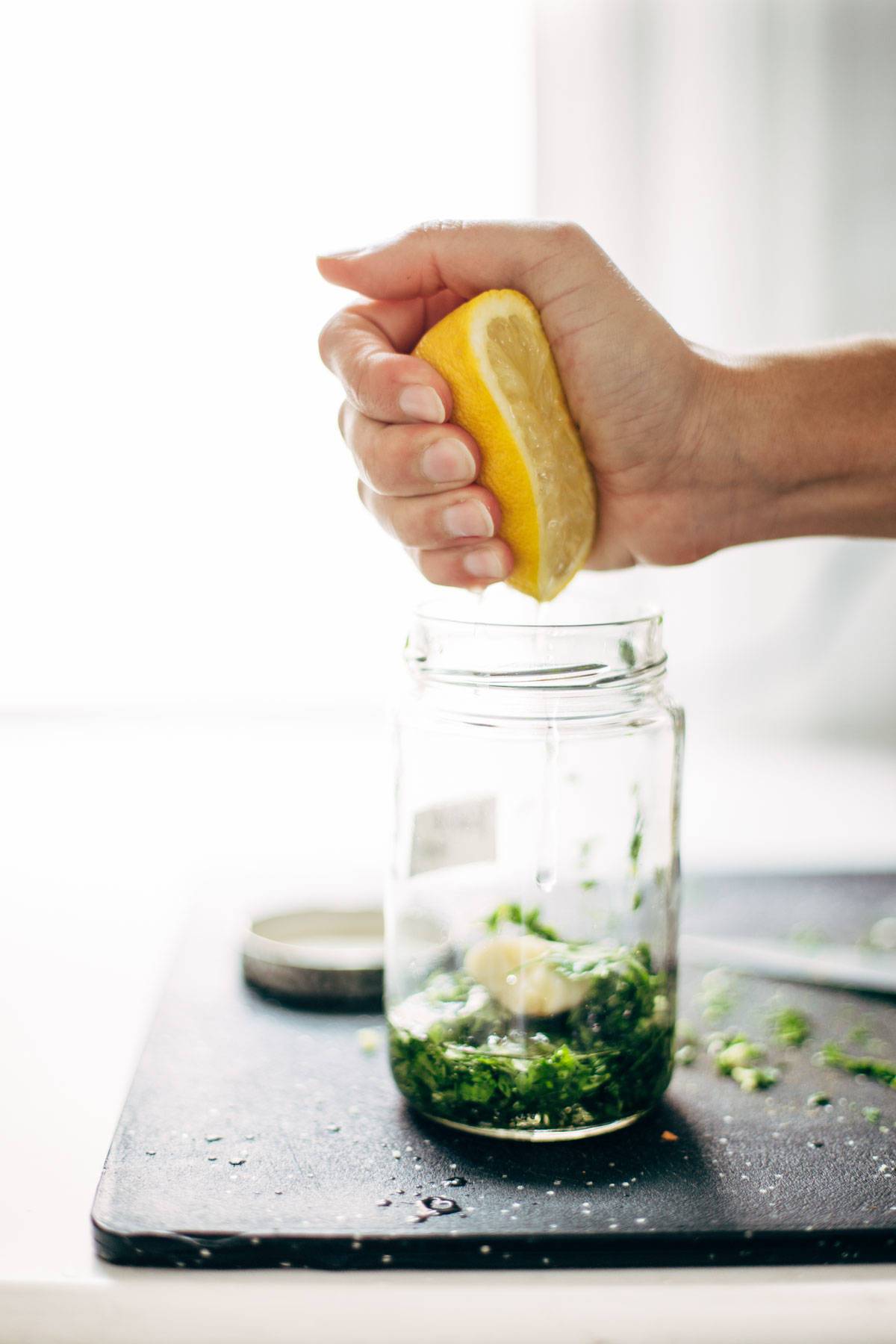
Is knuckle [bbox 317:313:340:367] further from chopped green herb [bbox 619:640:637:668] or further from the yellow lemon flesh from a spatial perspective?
chopped green herb [bbox 619:640:637:668]

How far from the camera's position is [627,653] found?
2.40 ft

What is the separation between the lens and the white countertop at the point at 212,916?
0.56 meters

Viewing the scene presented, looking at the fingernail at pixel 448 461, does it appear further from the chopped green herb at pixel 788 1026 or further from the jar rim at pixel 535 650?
the chopped green herb at pixel 788 1026

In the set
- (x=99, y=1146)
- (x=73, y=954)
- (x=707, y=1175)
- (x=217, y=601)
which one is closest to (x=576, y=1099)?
(x=707, y=1175)

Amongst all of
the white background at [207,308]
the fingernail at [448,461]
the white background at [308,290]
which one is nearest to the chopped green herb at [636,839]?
the fingernail at [448,461]

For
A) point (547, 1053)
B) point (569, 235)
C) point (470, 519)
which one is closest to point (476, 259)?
point (569, 235)

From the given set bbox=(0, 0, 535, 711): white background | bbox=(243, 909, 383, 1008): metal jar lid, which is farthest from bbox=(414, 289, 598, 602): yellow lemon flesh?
bbox=(0, 0, 535, 711): white background

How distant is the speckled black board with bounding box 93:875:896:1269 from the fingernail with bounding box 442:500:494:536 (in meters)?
0.33

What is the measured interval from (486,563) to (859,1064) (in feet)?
1.25

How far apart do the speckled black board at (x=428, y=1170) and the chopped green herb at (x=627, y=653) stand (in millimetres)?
259

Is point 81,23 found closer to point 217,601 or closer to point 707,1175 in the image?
point 217,601

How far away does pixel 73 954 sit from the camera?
0.99m

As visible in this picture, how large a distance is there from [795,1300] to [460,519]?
17.3 inches

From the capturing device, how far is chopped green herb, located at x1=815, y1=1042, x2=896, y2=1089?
0.78m
